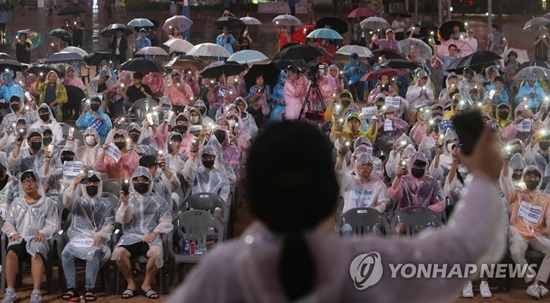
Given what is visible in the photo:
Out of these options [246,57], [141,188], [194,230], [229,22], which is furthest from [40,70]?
[194,230]

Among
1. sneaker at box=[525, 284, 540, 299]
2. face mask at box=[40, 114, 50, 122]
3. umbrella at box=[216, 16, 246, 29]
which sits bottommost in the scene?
sneaker at box=[525, 284, 540, 299]

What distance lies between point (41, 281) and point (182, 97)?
25.2 feet

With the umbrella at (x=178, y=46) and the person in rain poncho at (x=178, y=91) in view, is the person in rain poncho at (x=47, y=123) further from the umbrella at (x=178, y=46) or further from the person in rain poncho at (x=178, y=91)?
the umbrella at (x=178, y=46)

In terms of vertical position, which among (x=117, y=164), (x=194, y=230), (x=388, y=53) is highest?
(x=388, y=53)

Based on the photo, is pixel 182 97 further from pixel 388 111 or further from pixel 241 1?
pixel 241 1

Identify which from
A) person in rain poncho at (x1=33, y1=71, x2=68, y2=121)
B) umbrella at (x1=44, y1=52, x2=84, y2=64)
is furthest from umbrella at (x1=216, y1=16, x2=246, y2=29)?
person in rain poncho at (x1=33, y1=71, x2=68, y2=121)

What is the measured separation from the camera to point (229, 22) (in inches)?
997

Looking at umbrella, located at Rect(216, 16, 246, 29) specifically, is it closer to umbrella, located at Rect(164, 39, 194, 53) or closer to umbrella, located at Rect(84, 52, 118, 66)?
umbrella, located at Rect(164, 39, 194, 53)

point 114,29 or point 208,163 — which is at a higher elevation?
point 114,29

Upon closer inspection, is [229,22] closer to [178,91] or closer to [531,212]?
[178,91]

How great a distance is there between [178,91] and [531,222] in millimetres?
8794

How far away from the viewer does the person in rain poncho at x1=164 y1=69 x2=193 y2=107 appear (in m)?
17.3

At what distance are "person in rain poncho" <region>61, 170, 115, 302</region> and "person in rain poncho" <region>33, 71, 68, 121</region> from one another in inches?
300

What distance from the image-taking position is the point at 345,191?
415 inches
